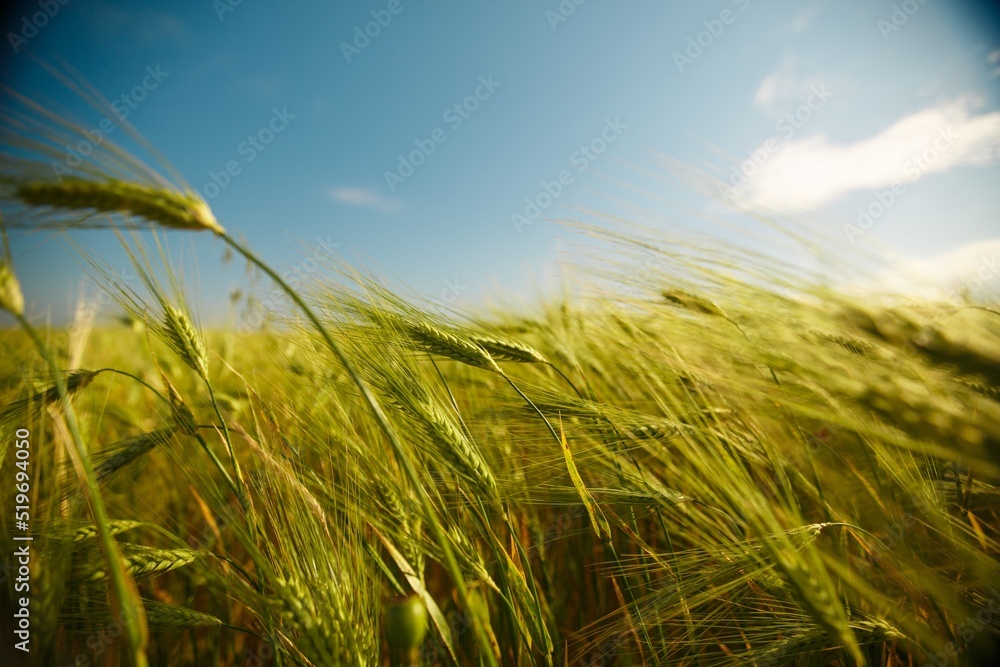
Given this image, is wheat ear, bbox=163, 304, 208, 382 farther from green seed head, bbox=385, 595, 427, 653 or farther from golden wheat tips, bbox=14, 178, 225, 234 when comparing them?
green seed head, bbox=385, 595, 427, 653

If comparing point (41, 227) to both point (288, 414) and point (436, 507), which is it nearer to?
point (288, 414)

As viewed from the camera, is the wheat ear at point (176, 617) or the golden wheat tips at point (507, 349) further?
the golden wheat tips at point (507, 349)

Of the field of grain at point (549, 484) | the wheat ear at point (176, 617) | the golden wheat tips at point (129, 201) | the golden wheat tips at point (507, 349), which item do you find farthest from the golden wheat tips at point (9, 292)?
the golden wheat tips at point (507, 349)

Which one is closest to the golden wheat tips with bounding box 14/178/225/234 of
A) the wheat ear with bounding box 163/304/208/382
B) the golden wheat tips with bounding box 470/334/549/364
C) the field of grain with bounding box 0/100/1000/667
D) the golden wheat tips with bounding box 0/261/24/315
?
the field of grain with bounding box 0/100/1000/667

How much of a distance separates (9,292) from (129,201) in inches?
13.1

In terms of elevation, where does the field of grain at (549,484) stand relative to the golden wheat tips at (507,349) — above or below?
below

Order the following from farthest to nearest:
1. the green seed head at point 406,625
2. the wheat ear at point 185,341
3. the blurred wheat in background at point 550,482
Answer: the wheat ear at point 185,341, the blurred wheat in background at point 550,482, the green seed head at point 406,625

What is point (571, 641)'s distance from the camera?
4.27 ft

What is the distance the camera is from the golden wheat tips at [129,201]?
74 cm

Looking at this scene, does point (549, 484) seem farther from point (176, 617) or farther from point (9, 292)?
point (9, 292)

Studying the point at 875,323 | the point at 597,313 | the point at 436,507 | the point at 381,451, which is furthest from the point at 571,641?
the point at 875,323

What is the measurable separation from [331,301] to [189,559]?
0.64 m

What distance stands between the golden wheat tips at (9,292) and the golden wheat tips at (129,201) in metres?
0.21

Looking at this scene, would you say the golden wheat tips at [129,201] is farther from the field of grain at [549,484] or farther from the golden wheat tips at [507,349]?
the golden wheat tips at [507,349]
